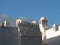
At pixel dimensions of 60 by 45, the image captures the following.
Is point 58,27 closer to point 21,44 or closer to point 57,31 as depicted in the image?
point 57,31

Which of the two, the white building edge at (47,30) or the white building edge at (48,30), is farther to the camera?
the white building edge at (48,30)

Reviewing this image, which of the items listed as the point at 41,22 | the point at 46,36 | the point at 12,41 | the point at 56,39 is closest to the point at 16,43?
the point at 12,41

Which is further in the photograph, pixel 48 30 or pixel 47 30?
pixel 47 30

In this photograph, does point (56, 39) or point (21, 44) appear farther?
point (56, 39)

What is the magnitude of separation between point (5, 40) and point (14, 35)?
3.04 feet

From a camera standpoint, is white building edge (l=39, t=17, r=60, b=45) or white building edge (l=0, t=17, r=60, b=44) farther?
white building edge (l=39, t=17, r=60, b=45)

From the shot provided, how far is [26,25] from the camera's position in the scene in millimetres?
23656

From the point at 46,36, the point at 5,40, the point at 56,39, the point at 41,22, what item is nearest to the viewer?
the point at 5,40

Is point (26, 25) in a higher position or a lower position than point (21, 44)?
higher

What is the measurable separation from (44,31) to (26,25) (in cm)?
1203

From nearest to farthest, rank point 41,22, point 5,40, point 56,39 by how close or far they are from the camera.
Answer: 1. point 5,40
2. point 56,39
3. point 41,22

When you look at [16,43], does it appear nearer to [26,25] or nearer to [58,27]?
[26,25]

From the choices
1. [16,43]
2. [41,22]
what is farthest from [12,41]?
[41,22]

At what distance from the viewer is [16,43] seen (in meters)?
23.2
